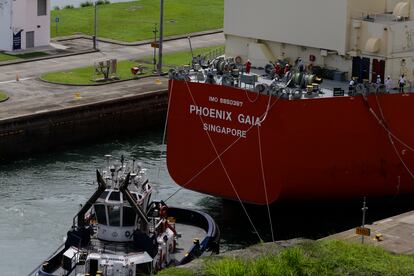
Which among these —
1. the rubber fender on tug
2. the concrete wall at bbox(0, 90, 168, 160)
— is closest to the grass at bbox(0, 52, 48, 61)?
the concrete wall at bbox(0, 90, 168, 160)

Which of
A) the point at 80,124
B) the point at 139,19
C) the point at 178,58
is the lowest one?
the point at 80,124

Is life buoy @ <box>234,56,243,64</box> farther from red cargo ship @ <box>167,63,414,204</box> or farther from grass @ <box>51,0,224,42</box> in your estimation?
grass @ <box>51,0,224,42</box>

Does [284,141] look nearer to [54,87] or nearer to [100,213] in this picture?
[100,213]

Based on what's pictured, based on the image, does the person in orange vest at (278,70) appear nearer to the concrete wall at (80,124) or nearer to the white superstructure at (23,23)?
the concrete wall at (80,124)

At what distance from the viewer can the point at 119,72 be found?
176 feet

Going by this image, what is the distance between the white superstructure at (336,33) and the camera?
39.2 metres

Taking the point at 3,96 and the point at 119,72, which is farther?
the point at 119,72

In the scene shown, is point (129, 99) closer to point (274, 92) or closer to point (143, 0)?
point (274, 92)

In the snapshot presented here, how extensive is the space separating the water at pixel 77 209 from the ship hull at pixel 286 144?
36.5 inches

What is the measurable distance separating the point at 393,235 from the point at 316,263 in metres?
8.70

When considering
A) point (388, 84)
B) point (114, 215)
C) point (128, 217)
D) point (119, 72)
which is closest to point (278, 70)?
point (388, 84)

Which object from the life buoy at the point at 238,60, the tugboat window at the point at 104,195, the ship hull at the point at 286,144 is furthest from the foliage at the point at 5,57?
the tugboat window at the point at 104,195

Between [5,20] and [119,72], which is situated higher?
[5,20]

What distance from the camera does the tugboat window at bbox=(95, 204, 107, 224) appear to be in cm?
2897
